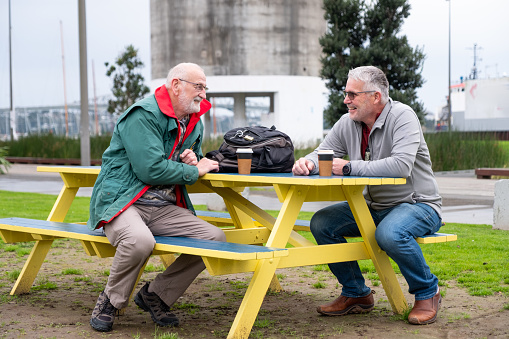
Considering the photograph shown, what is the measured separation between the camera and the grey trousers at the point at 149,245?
4191mm

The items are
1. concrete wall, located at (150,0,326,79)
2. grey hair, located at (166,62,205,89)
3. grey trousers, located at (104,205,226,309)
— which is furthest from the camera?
concrete wall, located at (150,0,326,79)

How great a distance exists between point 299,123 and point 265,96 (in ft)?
8.56

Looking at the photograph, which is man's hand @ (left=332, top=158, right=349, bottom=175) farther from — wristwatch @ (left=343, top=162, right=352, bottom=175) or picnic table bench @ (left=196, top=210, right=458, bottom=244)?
picnic table bench @ (left=196, top=210, right=458, bottom=244)

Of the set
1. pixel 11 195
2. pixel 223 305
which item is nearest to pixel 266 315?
pixel 223 305

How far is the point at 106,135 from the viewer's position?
2850 centimetres

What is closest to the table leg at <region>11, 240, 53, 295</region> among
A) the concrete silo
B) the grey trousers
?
the grey trousers

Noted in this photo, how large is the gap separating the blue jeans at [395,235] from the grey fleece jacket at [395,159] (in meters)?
0.08

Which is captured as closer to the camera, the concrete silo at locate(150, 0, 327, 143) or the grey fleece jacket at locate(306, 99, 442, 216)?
the grey fleece jacket at locate(306, 99, 442, 216)

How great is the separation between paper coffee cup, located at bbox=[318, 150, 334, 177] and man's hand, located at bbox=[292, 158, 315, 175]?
5.4 inches

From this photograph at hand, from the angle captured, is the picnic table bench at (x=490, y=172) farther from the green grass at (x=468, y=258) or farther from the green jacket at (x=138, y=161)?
the green jacket at (x=138, y=161)

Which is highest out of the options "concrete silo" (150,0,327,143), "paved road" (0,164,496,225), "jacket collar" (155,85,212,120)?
"concrete silo" (150,0,327,143)

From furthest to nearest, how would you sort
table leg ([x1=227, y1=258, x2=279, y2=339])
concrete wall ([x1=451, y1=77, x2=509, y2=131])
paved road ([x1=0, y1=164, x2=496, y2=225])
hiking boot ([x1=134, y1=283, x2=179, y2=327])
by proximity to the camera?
concrete wall ([x1=451, y1=77, x2=509, y2=131])
paved road ([x1=0, y1=164, x2=496, y2=225])
hiking boot ([x1=134, y1=283, x2=179, y2=327])
table leg ([x1=227, y1=258, x2=279, y2=339])

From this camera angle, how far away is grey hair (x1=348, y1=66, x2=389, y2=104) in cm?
452

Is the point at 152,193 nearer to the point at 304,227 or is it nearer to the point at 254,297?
the point at 254,297
